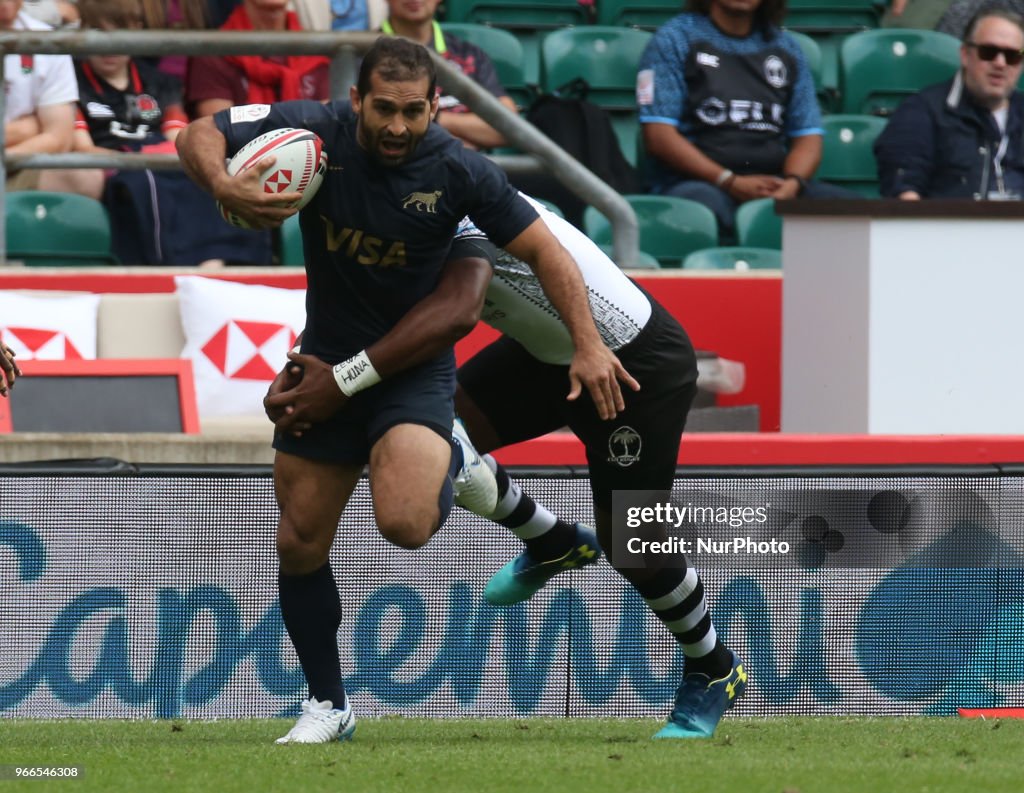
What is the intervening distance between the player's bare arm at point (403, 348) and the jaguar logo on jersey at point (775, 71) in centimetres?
488

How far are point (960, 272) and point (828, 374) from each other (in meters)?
0.75

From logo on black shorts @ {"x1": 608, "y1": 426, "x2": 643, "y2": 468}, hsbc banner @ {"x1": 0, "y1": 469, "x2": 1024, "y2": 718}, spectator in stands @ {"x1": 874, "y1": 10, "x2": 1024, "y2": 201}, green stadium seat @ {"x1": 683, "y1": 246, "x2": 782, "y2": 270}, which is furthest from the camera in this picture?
spectator in stands @ {"x1": 874, "y1": 10, "x2": 1024, "y2": 201}

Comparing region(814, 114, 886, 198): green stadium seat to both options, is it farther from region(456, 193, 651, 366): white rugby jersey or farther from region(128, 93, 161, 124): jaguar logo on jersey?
region(456, 193, 651, 366): white rugby jersey

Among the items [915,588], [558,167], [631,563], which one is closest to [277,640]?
[631,563]

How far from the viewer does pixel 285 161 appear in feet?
15.9

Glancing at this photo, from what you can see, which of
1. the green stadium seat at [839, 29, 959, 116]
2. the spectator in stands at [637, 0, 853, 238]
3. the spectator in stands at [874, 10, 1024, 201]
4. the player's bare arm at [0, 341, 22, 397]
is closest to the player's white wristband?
the player's bare arm at [0, 341, 22, 397]

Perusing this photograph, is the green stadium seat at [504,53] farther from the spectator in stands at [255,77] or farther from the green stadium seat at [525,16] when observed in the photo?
the spectator in stands at [255,77]

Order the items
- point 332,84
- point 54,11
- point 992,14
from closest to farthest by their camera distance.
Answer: point 332,84, point 992,14, point 54,11

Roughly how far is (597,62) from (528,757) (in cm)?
634

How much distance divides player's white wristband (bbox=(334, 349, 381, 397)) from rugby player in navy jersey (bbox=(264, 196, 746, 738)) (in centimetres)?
15

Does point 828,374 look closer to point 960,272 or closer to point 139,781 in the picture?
point 960,272

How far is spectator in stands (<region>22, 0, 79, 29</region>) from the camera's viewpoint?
10.0 metres

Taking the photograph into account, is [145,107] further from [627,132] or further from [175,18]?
[627,132]

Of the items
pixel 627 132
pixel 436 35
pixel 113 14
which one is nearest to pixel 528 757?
pixel 113 14
